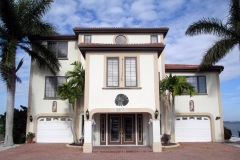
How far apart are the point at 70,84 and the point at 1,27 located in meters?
6.77

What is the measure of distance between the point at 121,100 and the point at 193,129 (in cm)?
879

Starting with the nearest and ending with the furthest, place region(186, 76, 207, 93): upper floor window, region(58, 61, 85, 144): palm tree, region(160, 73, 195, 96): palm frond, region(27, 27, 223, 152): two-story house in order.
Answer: region(160, 73, 195, 96): palm frond
region(27, 27, 223, 152): two-story house
region(58, 61, 85, 144): palm tree
region(186, 76, 207, 93): upper floor window

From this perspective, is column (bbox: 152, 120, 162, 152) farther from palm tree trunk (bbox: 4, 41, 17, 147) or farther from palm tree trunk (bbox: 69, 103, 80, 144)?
palm tree trunk (bbox: 4, 41, 17, 147)

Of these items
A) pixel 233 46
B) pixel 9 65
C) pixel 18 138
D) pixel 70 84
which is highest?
pixel 233 46

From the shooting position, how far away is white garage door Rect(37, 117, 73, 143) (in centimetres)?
2070

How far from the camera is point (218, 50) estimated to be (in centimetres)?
1856

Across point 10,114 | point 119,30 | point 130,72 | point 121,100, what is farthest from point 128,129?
point 10,114

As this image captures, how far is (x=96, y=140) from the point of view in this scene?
1789 cm

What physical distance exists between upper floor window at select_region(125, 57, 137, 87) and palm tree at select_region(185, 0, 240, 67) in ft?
20.8

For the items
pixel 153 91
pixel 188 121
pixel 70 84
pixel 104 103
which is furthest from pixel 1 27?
pixel 188 121

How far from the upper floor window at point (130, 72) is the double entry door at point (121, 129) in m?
3.50

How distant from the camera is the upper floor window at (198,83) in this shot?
2125 centimetres

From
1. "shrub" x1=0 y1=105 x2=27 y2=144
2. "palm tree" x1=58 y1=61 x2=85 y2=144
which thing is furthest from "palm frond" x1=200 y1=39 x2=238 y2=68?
"shrub" x1=0 y1=105 x2=27 y2=144

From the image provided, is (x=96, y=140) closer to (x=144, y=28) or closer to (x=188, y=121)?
(x=188, y=121)
